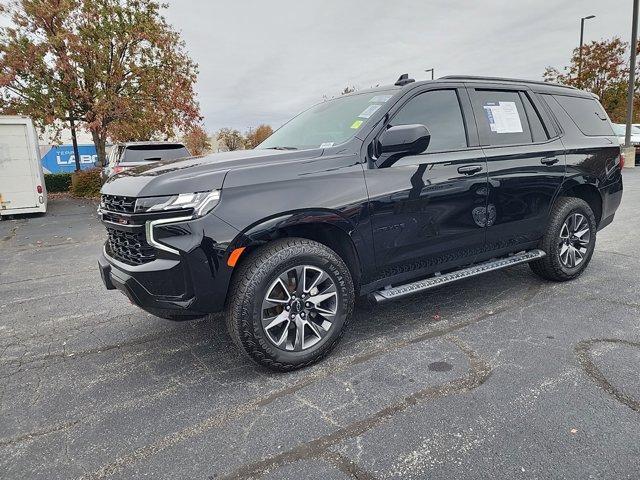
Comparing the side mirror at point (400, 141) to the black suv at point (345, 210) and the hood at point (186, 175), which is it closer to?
the black suv at point (345, 210)

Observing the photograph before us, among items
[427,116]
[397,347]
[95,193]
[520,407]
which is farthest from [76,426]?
[95,193]

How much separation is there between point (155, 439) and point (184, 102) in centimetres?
1648

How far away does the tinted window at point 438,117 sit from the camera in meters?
3.29

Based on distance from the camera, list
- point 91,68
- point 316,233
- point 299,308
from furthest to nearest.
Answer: point 91,68, point 316,233, point 299,308

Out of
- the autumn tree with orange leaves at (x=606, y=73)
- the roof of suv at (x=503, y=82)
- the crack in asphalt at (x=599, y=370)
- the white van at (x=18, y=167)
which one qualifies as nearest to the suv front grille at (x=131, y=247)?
the roof of suv at (x=503, y=82)

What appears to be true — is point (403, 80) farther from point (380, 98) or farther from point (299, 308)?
point (299, 308)

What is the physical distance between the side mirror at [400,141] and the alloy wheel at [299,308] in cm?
94

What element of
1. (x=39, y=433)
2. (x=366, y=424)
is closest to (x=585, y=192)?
(x=366, y=424)

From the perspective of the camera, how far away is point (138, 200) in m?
2.51

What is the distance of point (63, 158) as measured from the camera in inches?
1253

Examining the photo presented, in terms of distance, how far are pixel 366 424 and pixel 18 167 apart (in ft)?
40.2

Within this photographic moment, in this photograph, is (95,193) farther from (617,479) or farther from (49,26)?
(617,479)

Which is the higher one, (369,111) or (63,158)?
(63,158)

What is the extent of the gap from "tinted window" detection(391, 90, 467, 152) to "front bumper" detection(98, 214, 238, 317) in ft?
5.30
